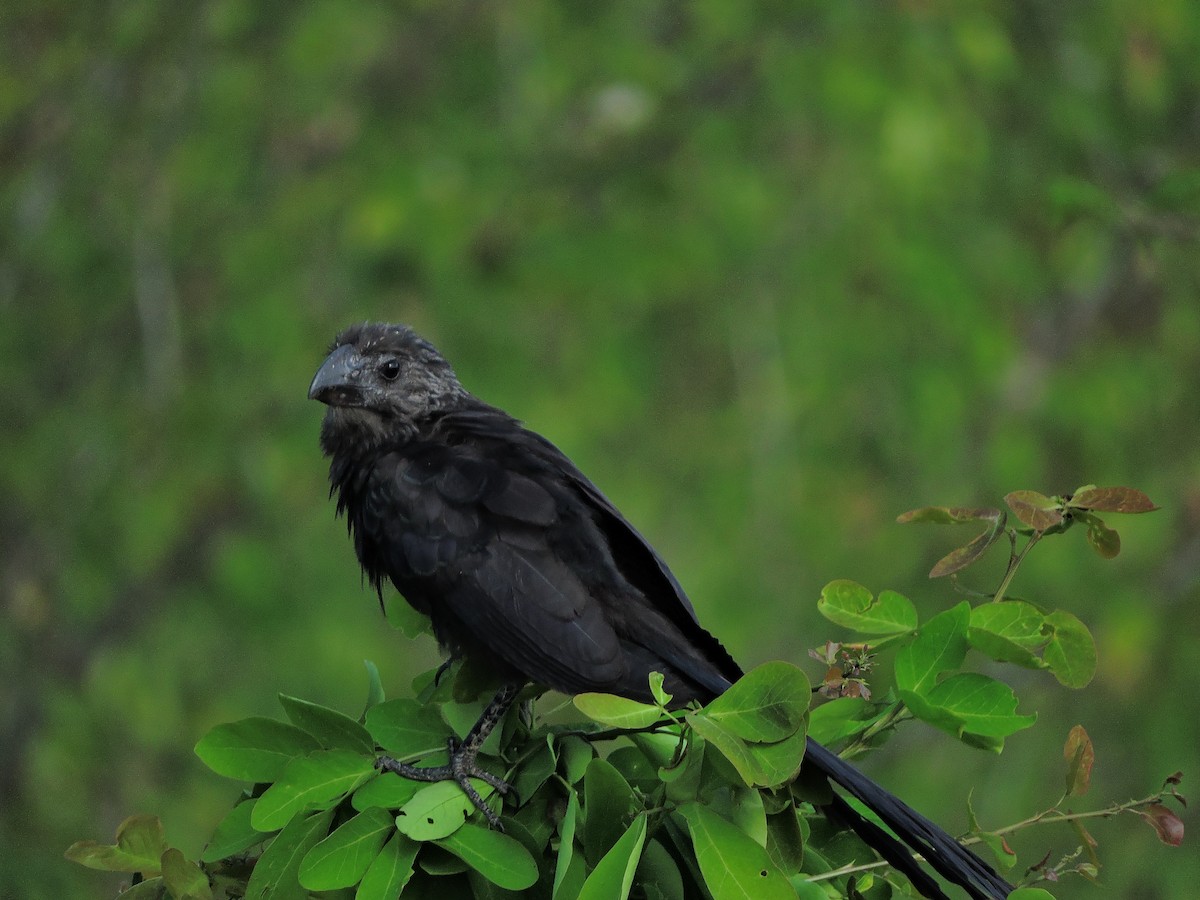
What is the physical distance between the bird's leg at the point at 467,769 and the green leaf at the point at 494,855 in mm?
32

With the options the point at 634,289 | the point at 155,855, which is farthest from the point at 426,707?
the point at 634,289

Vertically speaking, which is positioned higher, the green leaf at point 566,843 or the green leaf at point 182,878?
the green leaf at point 566,843

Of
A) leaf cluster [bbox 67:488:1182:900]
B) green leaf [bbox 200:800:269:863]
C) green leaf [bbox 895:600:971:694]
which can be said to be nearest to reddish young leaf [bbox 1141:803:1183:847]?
leaf cluster [bbox 67:488:1182:900]

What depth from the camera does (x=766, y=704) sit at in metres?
1.75

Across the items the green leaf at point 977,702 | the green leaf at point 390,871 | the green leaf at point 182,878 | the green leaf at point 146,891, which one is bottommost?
the green leaf at point 146,891

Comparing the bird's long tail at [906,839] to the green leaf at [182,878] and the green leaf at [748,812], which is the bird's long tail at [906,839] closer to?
the green leaf at [748,812]

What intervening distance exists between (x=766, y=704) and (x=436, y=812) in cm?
47

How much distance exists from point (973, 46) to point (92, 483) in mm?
4946

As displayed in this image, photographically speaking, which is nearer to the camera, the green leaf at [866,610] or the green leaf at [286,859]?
the green leaf at [286,859]

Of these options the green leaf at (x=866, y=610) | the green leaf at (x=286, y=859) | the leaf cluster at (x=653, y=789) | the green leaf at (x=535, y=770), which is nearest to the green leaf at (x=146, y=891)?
the leaf cluster at (x=653, y=789)

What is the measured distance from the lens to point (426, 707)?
A: 2.18 m

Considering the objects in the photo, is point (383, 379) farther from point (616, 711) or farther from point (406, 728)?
point (616, 711)

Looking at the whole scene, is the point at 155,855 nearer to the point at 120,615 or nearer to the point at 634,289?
the point at 634,289

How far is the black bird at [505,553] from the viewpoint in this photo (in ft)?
8.21
